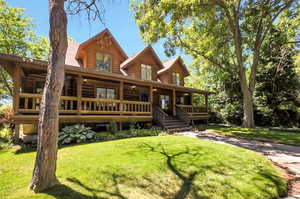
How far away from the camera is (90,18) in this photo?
512cm

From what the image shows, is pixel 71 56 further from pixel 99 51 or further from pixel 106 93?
pixel 106 93

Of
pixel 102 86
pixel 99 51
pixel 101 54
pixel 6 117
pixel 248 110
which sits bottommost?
pixel 6 117

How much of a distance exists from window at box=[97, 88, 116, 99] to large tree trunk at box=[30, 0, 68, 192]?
30.2ft

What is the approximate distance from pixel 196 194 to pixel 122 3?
562cm

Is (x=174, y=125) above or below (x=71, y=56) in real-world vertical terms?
below

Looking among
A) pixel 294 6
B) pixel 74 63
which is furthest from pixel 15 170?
pixel 294 6

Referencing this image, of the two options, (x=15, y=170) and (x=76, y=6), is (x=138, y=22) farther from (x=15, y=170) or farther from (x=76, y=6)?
(x=15, y=170)

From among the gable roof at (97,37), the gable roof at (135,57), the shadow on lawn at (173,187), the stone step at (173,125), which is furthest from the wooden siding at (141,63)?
the shadow on lawn at (173,187)

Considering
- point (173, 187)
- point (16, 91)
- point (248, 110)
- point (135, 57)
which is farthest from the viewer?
point (135, 57)

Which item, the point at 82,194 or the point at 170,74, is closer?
the point at 82,194

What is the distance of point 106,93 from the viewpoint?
12.6 meters

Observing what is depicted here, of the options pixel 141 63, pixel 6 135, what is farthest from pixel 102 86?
pixel 6 135

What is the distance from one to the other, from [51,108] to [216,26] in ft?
50.2

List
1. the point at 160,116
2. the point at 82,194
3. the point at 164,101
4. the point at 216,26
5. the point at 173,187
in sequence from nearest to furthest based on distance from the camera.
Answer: the point at 82,194
the point at 173,187
the point at 160,116
the point at 216,26
the point at 164,101
